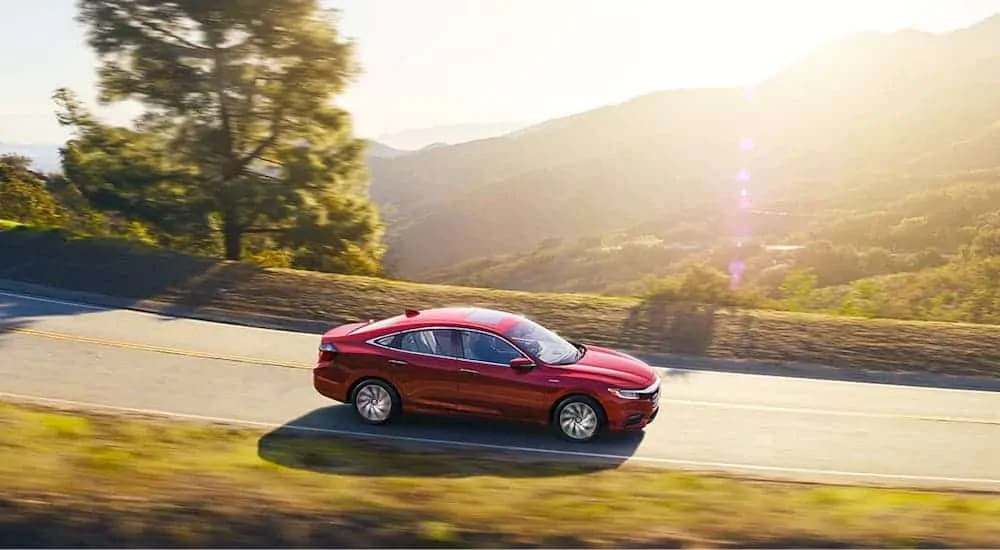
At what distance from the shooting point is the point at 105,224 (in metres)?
29.9

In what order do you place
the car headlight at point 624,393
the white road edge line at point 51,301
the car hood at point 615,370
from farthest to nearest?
the white road edge line at point 51,301
the car hood at point 615,370
the car headlight at point 624,393

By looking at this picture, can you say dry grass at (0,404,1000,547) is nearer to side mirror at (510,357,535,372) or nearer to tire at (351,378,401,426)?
side mirror at (510,357,535,372)

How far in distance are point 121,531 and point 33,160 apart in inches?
1568

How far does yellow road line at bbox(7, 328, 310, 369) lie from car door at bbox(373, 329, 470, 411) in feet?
11.2

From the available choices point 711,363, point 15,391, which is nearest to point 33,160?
point 15,391

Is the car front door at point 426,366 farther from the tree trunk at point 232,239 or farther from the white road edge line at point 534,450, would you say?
the tree trunk at point 232,239

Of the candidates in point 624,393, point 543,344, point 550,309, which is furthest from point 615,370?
point 550,309

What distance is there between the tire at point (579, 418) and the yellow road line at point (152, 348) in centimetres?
512

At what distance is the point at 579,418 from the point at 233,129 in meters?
16.3

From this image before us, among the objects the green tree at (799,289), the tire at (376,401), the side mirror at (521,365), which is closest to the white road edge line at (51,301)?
the tire at (376,401)

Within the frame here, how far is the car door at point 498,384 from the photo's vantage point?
37.6ft

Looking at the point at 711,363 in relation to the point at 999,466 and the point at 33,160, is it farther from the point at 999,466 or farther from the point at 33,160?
the point at 33,160

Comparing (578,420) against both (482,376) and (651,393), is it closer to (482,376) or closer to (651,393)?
(651,393)

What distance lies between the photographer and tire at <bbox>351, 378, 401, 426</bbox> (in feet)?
39.0
